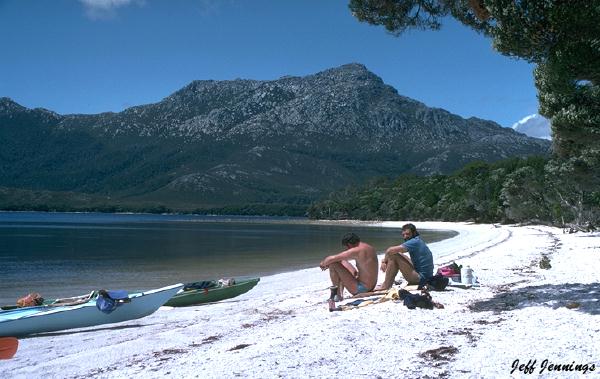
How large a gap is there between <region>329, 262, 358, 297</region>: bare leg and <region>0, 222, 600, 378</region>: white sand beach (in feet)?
2.25

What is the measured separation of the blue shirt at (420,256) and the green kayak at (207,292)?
6.97 meters

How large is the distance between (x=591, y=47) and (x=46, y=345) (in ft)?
38.2

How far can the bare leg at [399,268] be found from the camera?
1103 cm

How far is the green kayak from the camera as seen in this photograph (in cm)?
1530

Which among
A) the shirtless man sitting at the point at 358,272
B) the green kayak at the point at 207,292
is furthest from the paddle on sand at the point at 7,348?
the shirtless man sitting at the point at 358,272

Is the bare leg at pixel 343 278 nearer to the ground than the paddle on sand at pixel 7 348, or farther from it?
farther from it

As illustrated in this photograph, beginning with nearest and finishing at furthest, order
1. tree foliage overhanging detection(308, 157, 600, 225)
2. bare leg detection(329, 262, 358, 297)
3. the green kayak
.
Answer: bare leg detection(329, 262, 358, 297) → the green kayak → tree foliage overhanging detection(308, 157, 600, 225)

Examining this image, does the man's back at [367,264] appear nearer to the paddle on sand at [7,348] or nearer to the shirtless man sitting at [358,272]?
the shirtless man sitting at [358,272]

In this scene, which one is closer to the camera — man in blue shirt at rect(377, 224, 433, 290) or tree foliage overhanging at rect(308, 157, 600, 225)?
man in blue shirt at rect(377, 224, 433, 290)

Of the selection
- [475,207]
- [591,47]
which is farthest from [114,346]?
[475,207]

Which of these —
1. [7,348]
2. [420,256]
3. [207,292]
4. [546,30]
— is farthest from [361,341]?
[207,292]

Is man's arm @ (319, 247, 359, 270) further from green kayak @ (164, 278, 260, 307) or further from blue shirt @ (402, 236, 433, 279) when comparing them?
green kayak @ (164, 278, 260, 307)

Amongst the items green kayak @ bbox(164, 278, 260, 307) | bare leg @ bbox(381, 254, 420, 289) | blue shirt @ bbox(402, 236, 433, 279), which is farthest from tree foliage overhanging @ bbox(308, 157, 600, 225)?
bare leg @ bbox(381, 254, 420, 289)

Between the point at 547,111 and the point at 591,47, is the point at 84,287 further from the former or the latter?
the point at 591,47
